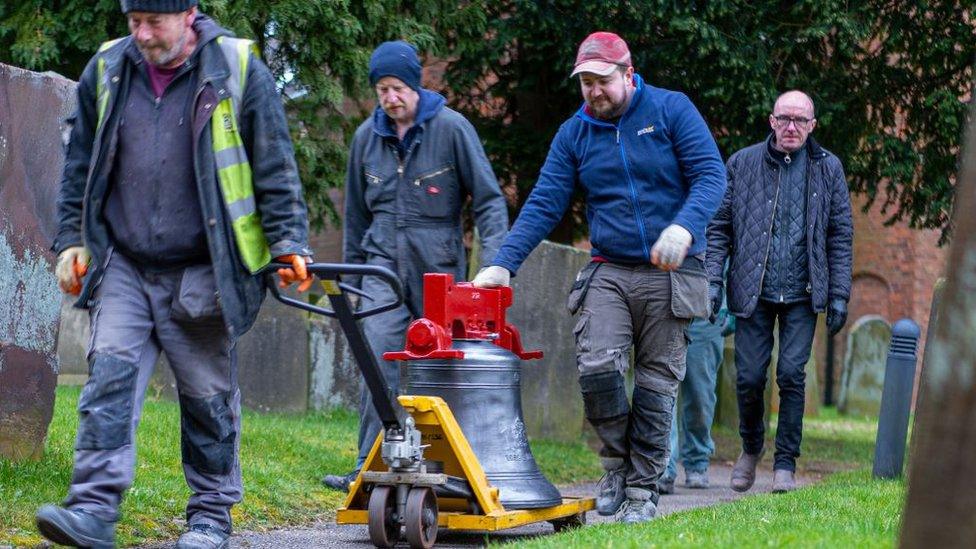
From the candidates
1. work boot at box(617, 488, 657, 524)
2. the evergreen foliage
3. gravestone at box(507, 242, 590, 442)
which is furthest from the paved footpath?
the evergreen foliage

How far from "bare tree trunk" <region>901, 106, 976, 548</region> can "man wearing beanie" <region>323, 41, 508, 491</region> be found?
460cm

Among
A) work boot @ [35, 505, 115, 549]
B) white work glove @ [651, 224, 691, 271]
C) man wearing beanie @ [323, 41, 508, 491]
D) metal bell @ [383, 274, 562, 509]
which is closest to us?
work boot @ [35, 505, 115, 549]

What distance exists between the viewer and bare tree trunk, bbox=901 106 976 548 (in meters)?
3.28

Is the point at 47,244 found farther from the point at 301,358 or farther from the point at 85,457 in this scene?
the point at 301,358

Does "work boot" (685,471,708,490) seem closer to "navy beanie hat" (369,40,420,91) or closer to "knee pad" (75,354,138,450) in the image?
"navy beanie hat" (369,40,420,91)

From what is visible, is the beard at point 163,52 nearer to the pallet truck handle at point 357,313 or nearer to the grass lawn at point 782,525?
the pallet truck handle at point 357,313

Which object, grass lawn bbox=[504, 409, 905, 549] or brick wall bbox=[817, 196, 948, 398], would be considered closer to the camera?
grass lawn bbox=[504, 409, 905, 549]

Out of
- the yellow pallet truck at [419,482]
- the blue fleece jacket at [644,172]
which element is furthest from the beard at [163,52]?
the blue fleece jacket at [644,172]

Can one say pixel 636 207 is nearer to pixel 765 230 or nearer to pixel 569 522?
pixel 569 522

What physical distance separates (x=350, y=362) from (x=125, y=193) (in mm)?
7436

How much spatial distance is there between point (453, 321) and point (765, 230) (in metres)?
2.83

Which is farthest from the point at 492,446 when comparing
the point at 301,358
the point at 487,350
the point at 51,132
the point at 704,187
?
the point at 301,358

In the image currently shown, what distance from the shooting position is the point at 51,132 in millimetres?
7613

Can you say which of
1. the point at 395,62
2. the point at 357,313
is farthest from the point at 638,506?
the point at 395,62
